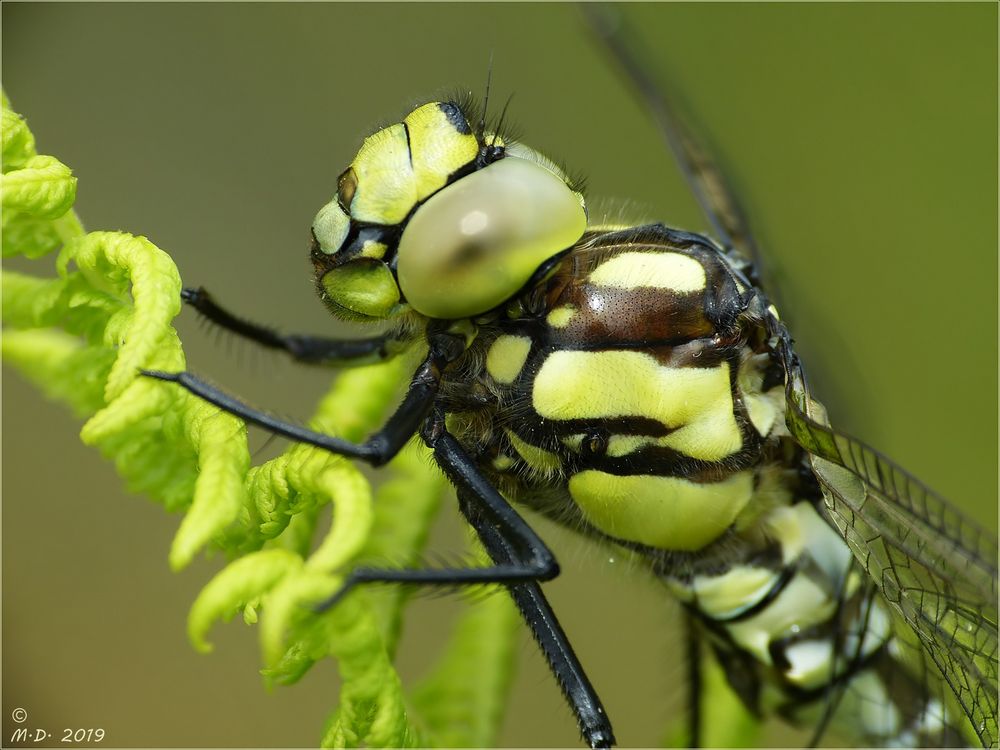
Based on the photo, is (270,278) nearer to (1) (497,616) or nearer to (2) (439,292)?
(1) (497,616)

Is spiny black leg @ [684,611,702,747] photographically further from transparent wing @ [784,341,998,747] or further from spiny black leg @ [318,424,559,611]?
spiny black leg @ [318,424,559,611]

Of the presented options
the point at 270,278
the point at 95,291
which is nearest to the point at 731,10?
the point at 270,278

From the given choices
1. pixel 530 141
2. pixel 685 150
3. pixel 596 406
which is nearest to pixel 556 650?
pixel 596 406

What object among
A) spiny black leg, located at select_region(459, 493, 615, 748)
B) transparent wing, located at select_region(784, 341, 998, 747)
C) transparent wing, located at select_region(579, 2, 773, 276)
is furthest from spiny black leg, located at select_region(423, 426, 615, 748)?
transparent wing, located at select_region(579, 2, 773, 276)

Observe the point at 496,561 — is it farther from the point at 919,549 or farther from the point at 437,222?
the point at 919,549

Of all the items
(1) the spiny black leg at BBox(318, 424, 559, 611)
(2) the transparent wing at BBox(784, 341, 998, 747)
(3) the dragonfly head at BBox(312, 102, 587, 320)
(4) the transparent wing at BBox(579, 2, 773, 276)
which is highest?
(3) the dragonfly head at BBox(312, 102, 587, 320)

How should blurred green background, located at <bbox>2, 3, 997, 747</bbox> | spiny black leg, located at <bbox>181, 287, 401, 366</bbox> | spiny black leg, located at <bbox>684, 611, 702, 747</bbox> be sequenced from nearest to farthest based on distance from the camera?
spiny black leg, located at <bbox>181, 287, 401, 366</bbox>, spiny black leg, located at <bbox>684, 611, 702, 747</bbox>, blurred green background, located at <bbox>2, 3, 997, 747</bbox>

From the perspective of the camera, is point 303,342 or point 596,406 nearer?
point 596,406
